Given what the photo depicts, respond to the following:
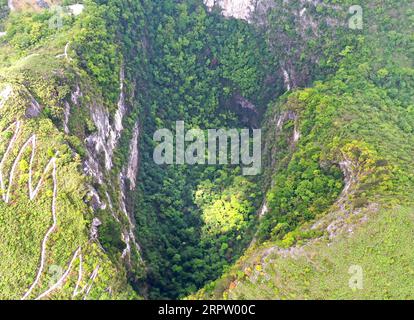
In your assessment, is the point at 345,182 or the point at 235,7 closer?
the point at 345,182

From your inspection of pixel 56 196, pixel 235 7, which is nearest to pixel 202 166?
pixel 235 7

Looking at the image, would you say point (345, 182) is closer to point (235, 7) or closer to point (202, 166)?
point (202, 166)

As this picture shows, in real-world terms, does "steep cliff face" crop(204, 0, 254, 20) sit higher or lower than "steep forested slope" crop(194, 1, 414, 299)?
higher

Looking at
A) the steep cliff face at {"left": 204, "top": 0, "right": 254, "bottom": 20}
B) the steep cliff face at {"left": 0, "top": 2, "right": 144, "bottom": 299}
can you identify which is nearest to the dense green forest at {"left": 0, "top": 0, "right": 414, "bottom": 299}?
the steep cliff face at {"left": 0, "top": 2, "right": 144, "bottom": 299}

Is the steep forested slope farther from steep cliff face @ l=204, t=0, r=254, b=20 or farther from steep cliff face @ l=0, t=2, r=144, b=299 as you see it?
steep cliff face @ l=204, t=0, r=254, b=20

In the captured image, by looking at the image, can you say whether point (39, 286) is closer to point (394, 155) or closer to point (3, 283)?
point (3, 283)

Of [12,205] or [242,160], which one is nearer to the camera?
[12,205]

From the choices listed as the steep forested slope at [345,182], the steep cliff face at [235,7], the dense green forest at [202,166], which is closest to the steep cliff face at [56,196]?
the dense green forest at [202,166]
